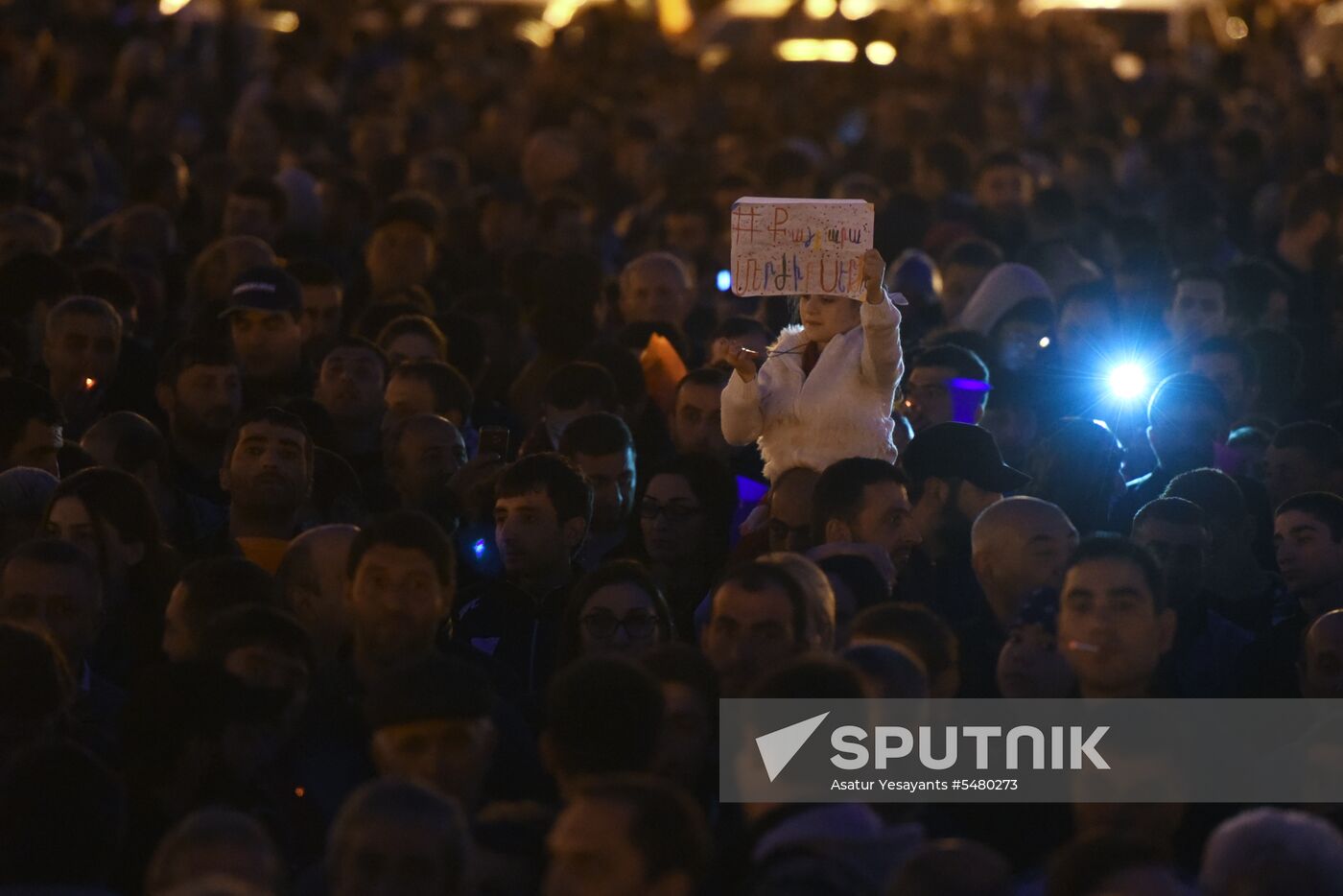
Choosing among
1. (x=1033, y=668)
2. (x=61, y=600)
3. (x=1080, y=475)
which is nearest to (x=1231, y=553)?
(x=1080, y=475)

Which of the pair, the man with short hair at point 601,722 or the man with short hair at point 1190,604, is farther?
the man with short hair at point 1190,604

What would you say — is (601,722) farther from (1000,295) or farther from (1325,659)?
(1000,295)

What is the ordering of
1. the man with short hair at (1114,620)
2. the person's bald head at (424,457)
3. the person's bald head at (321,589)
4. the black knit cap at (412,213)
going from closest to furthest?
1. the man with short hair at (1114,620)
2. the person's bald head at (321,589)
3. the person's bald head at (424,457)
4. the black knit cap at (412,213)

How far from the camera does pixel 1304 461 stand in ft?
30.5

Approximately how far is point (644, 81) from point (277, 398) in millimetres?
12243

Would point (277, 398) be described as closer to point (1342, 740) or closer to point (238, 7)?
point (1342, 740)

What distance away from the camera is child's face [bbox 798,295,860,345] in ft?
26.9

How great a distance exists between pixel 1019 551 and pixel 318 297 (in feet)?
16.6

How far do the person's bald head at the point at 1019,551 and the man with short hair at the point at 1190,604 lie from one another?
0.98 ft

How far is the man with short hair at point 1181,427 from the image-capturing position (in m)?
9.51

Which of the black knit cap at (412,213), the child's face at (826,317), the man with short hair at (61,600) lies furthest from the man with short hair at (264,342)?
the man with short hair at (61,600)

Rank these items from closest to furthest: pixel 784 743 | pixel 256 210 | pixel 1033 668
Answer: pixel 784 743, pixel 1033 668, pixel 256 210

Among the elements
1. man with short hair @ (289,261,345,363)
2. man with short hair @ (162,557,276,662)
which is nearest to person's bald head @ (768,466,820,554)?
man with short hair @ (162,557,276,662)

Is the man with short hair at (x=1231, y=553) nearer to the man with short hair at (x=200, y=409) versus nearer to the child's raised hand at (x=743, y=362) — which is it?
the child's raised hand at (x=743, y=362)
